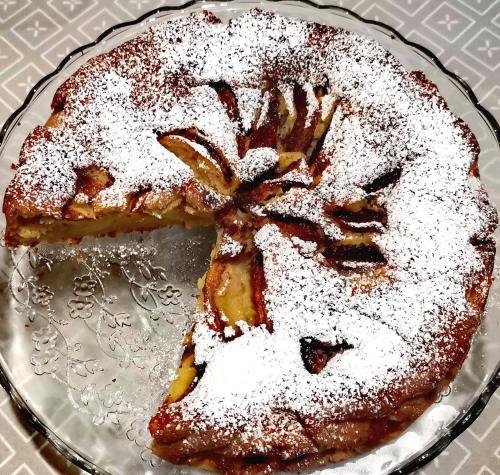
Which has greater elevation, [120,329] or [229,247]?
[229,247]

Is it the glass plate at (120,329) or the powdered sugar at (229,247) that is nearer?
the glass plate at (120,329)

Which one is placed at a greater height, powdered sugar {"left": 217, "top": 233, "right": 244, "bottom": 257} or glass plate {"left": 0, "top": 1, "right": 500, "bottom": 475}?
powdered sugar {"left": 217, "top": 233, "right": 244, "bottom": 257}

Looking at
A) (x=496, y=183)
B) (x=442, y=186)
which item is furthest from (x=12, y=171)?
(x=496, y=183)

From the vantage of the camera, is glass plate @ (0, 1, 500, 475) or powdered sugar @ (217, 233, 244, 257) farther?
powdered sugar @ (217, 233, 244, 257)

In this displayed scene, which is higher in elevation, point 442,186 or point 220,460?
point 442,186

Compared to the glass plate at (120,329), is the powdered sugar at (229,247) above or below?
above

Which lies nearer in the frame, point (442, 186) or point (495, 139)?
point (442, 186)

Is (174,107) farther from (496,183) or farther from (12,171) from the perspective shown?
(496,183)

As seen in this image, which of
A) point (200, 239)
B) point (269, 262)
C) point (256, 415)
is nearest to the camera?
point (256, 415)
